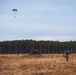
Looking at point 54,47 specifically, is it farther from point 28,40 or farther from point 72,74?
point 72,74

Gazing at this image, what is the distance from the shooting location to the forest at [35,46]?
413 ft

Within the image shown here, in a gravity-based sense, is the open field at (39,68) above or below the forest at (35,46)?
below

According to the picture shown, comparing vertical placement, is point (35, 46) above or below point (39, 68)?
above

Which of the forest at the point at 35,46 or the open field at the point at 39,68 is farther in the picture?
the forest at the point at 35,46

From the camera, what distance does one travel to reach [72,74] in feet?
67.6

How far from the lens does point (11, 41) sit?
131000mm

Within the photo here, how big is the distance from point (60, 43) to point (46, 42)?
6.95 m

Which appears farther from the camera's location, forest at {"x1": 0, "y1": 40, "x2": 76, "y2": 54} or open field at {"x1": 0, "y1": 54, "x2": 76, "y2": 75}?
forest at {"x1": 0, "y1": 40, "x2": 76, "y2": 54}

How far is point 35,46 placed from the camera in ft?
411

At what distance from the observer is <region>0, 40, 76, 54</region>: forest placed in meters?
126

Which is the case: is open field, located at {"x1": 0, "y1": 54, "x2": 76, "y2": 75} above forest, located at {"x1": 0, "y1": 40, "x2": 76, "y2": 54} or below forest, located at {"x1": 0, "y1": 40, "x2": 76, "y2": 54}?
below

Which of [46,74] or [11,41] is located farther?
[11,41]

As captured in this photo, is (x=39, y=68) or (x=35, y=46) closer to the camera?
Result: (x=39, y=68)

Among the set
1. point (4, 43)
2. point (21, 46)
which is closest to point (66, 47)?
point (21, 46)
